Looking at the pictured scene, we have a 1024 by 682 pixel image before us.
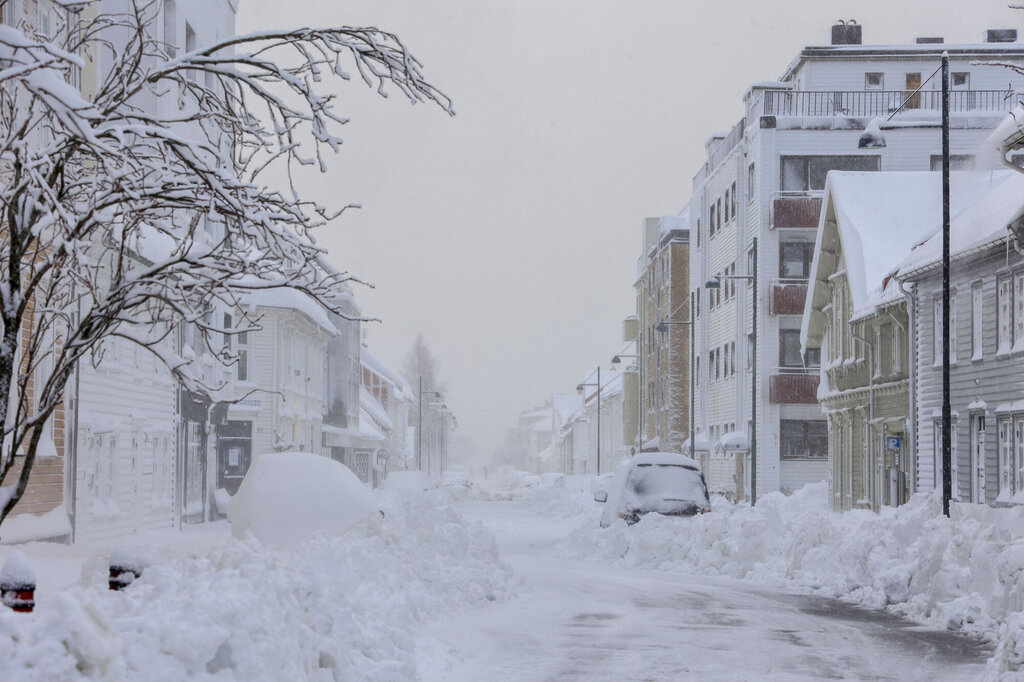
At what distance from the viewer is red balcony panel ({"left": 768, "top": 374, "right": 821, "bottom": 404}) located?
48.5 meters

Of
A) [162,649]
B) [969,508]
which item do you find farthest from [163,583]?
[969,508]

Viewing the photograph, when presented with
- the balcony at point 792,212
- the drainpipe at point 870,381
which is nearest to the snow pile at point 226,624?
the drainpipe at point 870,381

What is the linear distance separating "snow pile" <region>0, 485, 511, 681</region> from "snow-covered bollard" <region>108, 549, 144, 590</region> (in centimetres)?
14

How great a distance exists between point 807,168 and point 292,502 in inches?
1379

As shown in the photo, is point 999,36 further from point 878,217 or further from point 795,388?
point 878,217

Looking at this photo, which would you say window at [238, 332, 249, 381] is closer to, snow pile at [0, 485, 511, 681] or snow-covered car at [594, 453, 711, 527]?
snow-covered car at [594, 453, 711, 527]

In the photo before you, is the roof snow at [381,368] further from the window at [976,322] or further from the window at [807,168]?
the window at [976,322]

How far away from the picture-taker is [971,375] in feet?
91.6

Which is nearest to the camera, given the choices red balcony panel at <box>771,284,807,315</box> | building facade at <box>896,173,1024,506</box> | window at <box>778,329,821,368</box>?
building facade at <box>896,173,1024,506</box>

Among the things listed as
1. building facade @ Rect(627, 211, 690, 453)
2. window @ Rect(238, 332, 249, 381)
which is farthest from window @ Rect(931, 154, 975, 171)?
window @ Rect(238, 332, 249, 381)

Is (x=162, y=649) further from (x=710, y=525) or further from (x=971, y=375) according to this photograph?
(x=971, y=375)

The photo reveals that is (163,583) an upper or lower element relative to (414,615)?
upper

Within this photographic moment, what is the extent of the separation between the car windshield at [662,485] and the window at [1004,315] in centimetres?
606

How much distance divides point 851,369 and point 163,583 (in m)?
32.7
